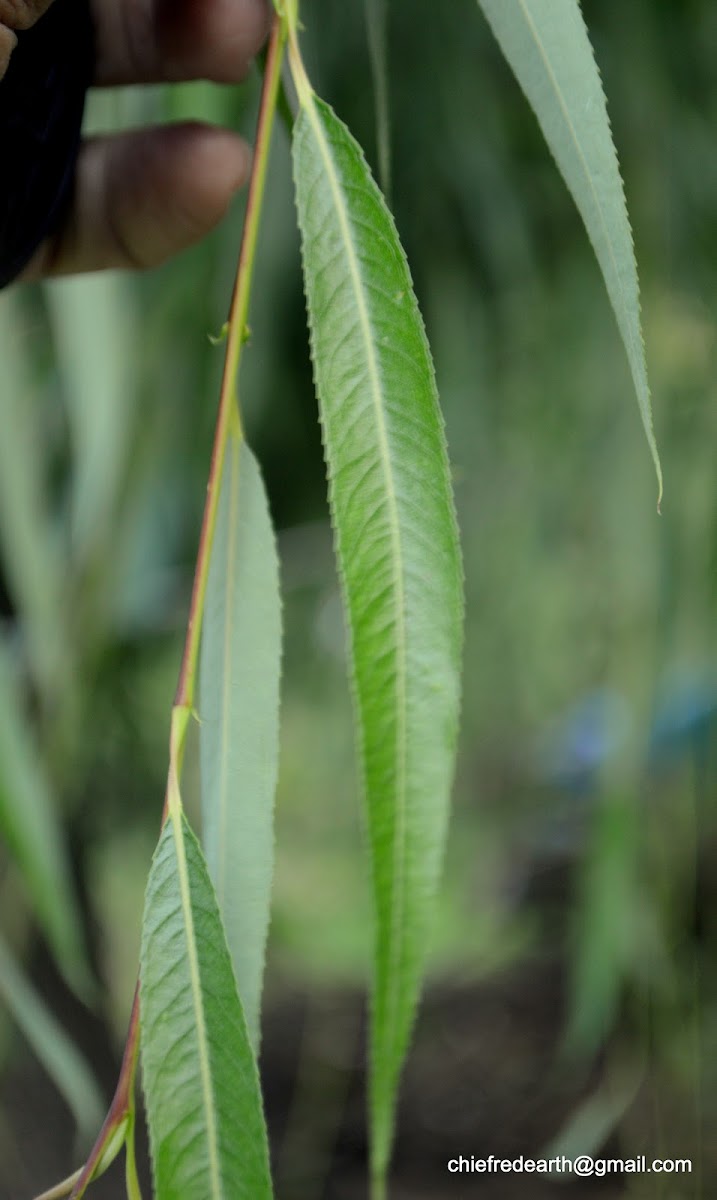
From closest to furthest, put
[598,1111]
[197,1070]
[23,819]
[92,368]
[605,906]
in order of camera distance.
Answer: [197,1070] → [23,819] → [92,368] → [605,906] → [598,1111]

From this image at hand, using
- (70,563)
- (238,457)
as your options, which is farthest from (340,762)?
(238,457)

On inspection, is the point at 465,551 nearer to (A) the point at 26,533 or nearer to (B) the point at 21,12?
(A) the point at 26,533

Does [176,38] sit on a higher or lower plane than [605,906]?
higher

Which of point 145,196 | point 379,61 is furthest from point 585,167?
point 145,196

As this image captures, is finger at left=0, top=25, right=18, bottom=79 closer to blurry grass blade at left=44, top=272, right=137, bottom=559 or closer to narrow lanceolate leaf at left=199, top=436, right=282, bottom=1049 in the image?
narrow lanceolate leaf at left=199, top=436, right=282, bottom=1049

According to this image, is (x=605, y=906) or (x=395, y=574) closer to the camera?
(x=395, y=574)

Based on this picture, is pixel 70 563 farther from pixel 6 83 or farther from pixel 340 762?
pixel 340 762

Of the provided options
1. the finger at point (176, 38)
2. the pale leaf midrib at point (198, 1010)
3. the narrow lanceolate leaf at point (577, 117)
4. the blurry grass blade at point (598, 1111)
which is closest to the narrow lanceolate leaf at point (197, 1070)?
the pale leaf midrib at point (198, 1010)
